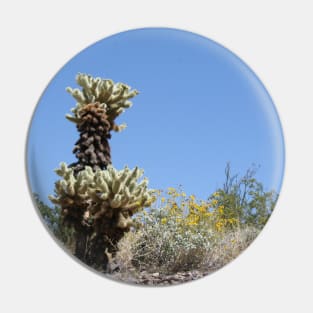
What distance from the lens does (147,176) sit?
16.8 feet

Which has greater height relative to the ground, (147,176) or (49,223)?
(147,176)

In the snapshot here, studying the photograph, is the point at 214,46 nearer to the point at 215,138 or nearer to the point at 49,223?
the point at 215,138

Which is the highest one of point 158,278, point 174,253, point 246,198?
point 246,198

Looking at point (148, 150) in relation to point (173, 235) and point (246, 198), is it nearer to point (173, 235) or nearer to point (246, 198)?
point (173, 235)

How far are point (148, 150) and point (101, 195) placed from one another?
1.73ft

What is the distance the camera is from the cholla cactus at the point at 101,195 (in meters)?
5.11

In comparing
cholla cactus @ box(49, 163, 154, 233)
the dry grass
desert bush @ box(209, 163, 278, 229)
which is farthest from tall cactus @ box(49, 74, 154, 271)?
desert bush @ box(209, 163, 278, 229)

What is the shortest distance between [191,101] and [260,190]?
3.10ft

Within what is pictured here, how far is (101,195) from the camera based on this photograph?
5164mm

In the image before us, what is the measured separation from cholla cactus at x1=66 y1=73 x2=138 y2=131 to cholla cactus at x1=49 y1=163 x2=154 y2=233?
40 centimetres

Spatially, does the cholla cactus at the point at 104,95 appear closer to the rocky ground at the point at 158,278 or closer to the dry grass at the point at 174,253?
the dry grass at the point at 174,253

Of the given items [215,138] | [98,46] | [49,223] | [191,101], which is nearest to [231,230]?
[215,138]

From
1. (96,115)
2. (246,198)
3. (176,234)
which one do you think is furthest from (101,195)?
(246,198)

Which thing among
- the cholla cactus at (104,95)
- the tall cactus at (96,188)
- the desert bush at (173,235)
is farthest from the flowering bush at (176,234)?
the cholla cactus at (104,95)
